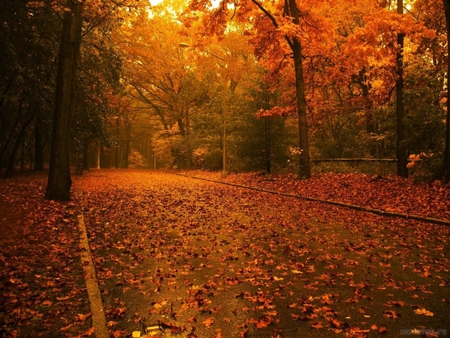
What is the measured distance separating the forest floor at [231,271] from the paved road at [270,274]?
22 millimetres

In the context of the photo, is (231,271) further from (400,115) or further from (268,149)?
(268,149)

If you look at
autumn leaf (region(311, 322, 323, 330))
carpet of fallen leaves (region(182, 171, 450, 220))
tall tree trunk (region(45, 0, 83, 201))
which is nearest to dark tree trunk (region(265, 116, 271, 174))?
carpet of fallen leaves (region(182, 171, 450, 220))

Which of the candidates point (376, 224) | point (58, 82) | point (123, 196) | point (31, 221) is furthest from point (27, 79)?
point (376, 224)

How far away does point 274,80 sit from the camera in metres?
20.6

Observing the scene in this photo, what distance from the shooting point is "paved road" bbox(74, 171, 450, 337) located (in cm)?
385

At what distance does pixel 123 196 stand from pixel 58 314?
11191 millimetres

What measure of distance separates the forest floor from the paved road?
0.9 inches

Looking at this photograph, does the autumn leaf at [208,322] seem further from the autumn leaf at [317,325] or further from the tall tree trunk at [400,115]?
the tall tree trunk at [400,115]

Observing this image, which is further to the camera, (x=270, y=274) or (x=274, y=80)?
(x=274, y=80)

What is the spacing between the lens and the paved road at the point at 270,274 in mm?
3854

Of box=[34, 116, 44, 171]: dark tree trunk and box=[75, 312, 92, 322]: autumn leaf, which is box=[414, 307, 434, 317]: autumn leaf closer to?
box=[75, 312, 92, 322]: autumn leaf

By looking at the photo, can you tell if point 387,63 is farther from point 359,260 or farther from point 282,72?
point 359,260

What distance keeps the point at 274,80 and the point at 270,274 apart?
17031mm

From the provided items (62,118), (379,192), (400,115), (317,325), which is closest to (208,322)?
(317,325)
